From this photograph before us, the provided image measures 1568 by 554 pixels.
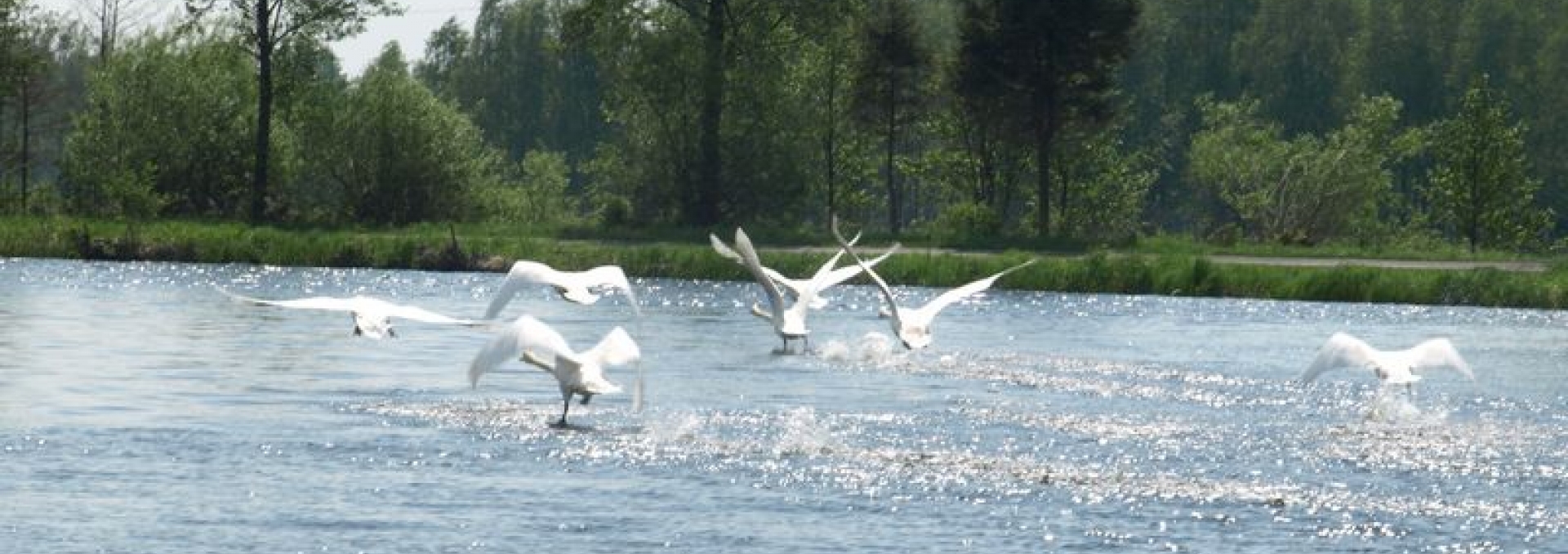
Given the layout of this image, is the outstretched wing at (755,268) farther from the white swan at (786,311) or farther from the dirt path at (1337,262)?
the dirt path at (1337,262)

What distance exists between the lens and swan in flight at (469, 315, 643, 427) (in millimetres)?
25594

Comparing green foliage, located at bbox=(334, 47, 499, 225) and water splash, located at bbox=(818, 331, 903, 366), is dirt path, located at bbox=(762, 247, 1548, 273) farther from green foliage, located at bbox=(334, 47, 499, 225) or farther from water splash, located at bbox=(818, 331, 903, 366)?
water splash, located at bbox=(818, 331, 903, 366)

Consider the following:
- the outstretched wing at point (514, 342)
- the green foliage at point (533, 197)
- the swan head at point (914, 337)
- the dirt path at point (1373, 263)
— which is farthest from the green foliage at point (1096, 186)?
the outstretched wing at point (514, 342)

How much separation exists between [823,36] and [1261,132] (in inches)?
668

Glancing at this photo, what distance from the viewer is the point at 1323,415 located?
3136 centimetres

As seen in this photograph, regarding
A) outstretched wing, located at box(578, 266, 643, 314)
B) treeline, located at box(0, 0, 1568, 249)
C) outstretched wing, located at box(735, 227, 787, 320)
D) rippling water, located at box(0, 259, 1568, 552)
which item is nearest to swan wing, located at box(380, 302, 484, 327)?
rippling water, located at box(0, 259, 1568, 552)

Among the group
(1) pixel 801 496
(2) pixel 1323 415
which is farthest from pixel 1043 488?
(2) pixel 1323 415

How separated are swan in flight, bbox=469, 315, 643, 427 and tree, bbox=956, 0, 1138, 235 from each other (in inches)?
1828

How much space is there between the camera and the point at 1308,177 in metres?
83.2

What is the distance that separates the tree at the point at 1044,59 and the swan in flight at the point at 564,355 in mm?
46430

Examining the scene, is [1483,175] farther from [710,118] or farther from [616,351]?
[616,351]

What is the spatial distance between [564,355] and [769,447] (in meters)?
2.21

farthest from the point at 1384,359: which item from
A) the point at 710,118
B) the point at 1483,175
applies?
the point at 1483,175

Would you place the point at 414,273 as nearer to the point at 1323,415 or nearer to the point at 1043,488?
the point at 1323,415
